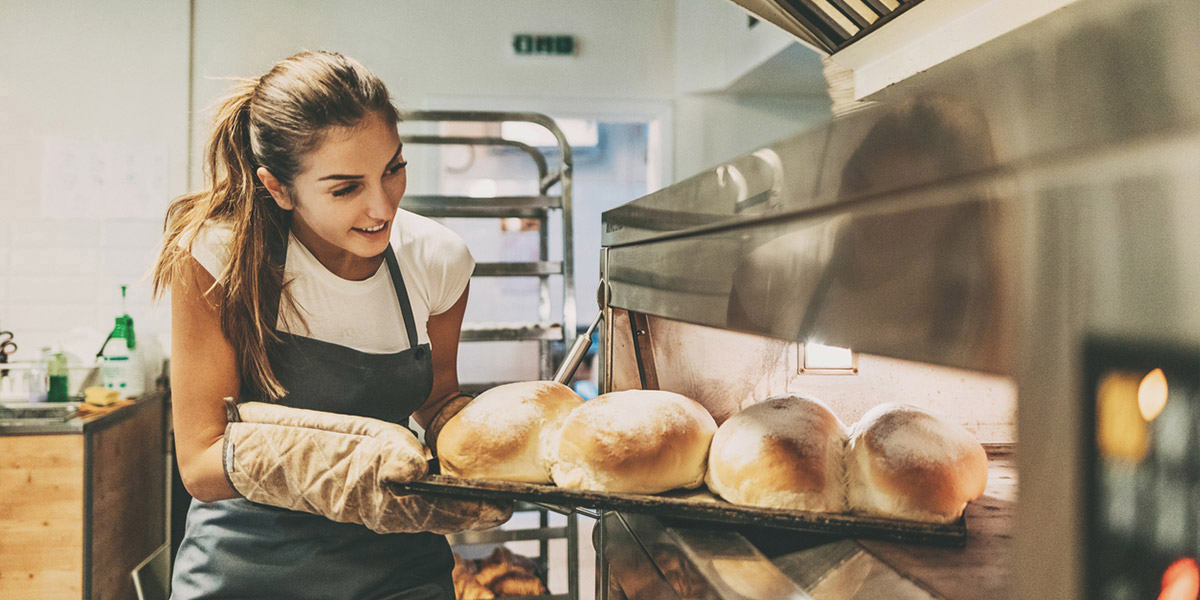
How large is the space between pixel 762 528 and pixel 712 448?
0.29 feet

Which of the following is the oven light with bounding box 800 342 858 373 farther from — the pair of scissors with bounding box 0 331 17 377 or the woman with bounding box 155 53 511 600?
the pair of scissors with bounding box 0 331 17 377

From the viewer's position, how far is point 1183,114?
0.69 feet

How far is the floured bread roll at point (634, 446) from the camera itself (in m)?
0.63

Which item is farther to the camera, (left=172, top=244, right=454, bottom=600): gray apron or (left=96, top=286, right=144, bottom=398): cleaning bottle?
(left=96, top=286, right=144, bottom=398): cleaning bottle

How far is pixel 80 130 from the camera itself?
3.24 m

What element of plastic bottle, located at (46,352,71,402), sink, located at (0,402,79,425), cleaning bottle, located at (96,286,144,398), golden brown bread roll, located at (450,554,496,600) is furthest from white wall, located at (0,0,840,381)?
golden brown bread roll, located at (450,554,496,600)

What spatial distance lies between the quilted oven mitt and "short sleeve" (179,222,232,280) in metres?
0.38

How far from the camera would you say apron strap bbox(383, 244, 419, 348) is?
1.37 m

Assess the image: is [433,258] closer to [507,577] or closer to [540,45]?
[507,577]

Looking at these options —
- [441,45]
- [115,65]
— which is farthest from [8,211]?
[441,45]

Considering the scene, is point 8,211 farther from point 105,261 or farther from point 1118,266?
point 1118,266

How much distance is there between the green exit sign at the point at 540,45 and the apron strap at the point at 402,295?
2517mm

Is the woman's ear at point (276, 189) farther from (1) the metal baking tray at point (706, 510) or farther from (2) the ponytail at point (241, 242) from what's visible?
(1) the metal baking tray at point (706, 510)

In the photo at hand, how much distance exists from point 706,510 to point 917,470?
156 millimetres
